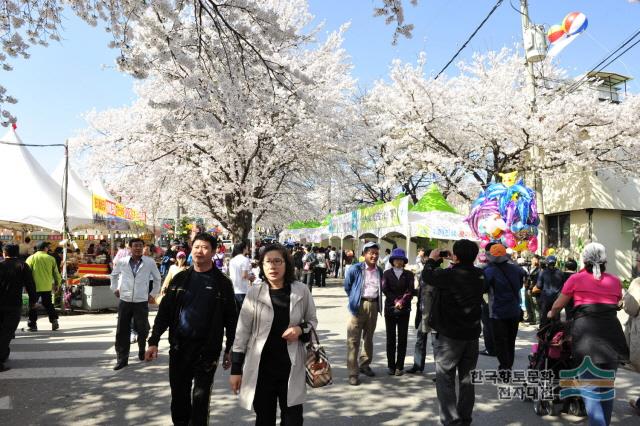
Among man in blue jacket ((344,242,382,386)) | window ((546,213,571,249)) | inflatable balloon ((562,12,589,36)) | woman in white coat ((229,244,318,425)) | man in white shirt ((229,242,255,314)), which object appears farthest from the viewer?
window ((546,213,571,249))

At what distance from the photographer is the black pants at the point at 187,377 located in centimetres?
366

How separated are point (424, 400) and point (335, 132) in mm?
13868

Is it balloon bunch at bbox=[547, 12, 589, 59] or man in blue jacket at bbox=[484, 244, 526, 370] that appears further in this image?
balloon bunch at bbox=[547, 12, 589, 59]

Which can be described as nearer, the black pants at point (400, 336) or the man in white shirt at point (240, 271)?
the black pants at point (400, 336)

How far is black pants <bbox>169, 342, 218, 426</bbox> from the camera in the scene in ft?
12.0

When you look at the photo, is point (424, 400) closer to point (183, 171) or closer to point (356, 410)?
point (356, 410)

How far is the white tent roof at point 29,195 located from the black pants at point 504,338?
11.7m

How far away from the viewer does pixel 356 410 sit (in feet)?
15.3

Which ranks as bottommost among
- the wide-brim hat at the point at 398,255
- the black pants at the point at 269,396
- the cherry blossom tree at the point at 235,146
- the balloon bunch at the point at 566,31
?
the black pants at the point at 269,396

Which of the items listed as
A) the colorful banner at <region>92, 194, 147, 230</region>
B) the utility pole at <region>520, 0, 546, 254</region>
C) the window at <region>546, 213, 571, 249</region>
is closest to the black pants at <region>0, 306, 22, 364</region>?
the colorful banner at <region>92, 194, 147, 230</region>

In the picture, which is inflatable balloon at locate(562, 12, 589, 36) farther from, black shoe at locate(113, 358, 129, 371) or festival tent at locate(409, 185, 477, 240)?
black shoe at locate(113, 358, 129, 371)

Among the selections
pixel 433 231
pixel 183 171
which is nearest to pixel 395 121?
pixel 433 231

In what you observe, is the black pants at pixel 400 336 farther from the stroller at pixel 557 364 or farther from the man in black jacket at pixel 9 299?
the man in black jacket at pixel 9 299

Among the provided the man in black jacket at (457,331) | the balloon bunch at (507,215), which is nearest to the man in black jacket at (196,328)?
the man in black jacket at (457,331)
